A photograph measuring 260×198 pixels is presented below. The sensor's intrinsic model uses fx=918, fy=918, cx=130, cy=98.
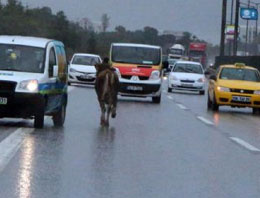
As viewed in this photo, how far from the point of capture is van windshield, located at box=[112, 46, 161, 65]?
31.4m

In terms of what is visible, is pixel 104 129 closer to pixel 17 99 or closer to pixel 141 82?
pixel 17 99

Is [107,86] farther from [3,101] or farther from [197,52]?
[197,52]

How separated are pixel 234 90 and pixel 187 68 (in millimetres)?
15565

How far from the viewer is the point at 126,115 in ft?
77.0

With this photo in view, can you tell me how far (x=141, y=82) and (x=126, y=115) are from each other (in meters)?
7.59

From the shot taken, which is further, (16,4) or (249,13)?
(249,13)

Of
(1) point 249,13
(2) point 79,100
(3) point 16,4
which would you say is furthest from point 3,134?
(1) point 249,13

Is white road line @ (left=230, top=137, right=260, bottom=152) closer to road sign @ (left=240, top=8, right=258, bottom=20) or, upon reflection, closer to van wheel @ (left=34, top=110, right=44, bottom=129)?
van wheel @ (left=34, top=110, right=44, bottom=129)

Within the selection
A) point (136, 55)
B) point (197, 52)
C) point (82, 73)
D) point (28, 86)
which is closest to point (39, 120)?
point (28, 86)

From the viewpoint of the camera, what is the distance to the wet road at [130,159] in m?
A: 10.5

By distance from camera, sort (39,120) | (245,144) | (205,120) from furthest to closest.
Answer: (205,120) → (39,120) → (245,144)

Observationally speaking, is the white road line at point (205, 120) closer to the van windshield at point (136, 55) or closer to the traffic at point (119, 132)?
the traffic at point (119, 132)

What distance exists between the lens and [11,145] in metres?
14.6

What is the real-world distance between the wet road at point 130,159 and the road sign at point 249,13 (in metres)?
82.7
